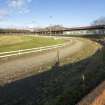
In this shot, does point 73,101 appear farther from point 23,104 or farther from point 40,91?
point 40,91

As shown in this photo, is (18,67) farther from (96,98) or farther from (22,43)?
(22,43)

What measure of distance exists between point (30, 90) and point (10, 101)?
2.03m

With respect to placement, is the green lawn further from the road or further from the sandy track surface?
the sandy track surface

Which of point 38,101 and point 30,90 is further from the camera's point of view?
point 30,90

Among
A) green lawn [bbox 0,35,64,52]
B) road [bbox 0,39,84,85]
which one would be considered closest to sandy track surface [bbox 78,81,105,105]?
road [bbox 0,39,84,85]

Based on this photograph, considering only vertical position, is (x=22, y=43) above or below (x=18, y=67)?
below

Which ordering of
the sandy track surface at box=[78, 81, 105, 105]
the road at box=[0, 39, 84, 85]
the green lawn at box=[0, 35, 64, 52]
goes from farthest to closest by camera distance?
the green lawn at box=[0, 35, 64, 52], the road at box=[0, 39, 84, 85], the sandy track surface at box=[78, 81, 105, 105]

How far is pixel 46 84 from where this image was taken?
1395cm

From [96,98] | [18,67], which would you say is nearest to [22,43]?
[18,67]

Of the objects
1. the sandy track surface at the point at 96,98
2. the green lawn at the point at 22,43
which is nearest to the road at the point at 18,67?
the sandy track surface at the point at 96,98

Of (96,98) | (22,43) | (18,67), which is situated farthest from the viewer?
(22,43)

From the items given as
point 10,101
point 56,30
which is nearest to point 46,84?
point 10,101

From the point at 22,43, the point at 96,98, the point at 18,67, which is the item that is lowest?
the point at 22,43

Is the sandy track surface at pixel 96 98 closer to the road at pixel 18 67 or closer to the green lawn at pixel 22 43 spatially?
the road at pixel 18 67
